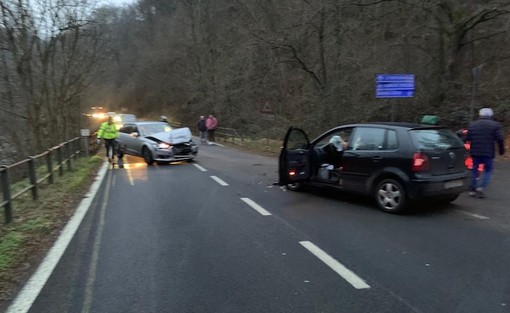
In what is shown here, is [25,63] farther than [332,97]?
No

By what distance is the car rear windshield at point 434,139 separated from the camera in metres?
7.85

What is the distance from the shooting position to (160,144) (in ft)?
57.1

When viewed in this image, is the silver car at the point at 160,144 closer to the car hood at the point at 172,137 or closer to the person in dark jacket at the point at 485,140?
the car hood at the point at 172,137

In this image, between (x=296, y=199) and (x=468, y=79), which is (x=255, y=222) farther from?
(x=468, y=79)

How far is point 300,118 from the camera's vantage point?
2672 cm

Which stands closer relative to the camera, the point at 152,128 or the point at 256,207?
the point at 256,207

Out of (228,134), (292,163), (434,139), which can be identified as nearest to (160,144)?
(292,163)

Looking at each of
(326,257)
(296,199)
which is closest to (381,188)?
(296,199)

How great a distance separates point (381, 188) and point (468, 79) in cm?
1642

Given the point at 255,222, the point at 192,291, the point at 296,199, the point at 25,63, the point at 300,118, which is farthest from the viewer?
the point at 300,118

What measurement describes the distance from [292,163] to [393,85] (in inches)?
292

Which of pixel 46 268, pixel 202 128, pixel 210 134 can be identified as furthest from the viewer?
pixel 210 134

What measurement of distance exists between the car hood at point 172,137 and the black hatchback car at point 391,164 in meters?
8.85

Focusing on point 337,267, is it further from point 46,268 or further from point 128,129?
point 128,129
